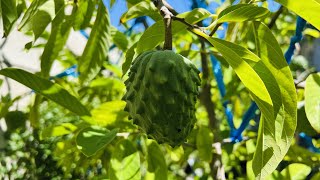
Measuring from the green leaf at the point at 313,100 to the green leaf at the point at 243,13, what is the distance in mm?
280

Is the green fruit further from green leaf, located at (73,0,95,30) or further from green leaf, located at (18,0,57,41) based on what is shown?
green leaf, located at (18,0,57,41)

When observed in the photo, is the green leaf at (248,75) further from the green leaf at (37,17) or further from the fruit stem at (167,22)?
the green leaf at (37,17)

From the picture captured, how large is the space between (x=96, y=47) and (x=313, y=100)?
533 millimetres

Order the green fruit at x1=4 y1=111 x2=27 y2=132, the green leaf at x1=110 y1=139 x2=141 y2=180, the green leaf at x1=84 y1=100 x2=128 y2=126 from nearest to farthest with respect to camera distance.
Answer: the green leaf at x1=110 y1=139 x2=141 y2=180
the green leaf at x1=84 y1=100 x2=128 y2=126
the green fruit at x1=4 y1=111 x2=27 y2=132

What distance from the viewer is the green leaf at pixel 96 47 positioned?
119 cm

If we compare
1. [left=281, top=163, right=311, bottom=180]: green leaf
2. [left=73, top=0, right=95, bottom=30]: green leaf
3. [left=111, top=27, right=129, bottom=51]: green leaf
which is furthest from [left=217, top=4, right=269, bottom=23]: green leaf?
[left=111, top=27, right=129, bottom=51]: green leaf

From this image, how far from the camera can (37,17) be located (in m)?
0.97

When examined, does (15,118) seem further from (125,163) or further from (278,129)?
(278,129)

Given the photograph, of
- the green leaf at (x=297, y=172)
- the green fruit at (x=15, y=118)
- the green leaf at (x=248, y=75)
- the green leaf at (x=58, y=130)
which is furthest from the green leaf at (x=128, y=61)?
the green fruit at (x=15, y=118)

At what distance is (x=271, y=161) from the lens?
82 centimetres

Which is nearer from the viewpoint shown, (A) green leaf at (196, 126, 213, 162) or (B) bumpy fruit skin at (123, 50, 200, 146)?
(B) bumpy fruit skin at (123, 50, 200, 146)

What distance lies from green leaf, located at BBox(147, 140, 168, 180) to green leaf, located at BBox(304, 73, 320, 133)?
43 cm

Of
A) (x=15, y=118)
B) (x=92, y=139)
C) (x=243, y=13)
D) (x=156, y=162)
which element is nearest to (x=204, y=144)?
(x=156, y=162)

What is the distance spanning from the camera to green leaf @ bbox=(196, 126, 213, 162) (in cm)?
140
